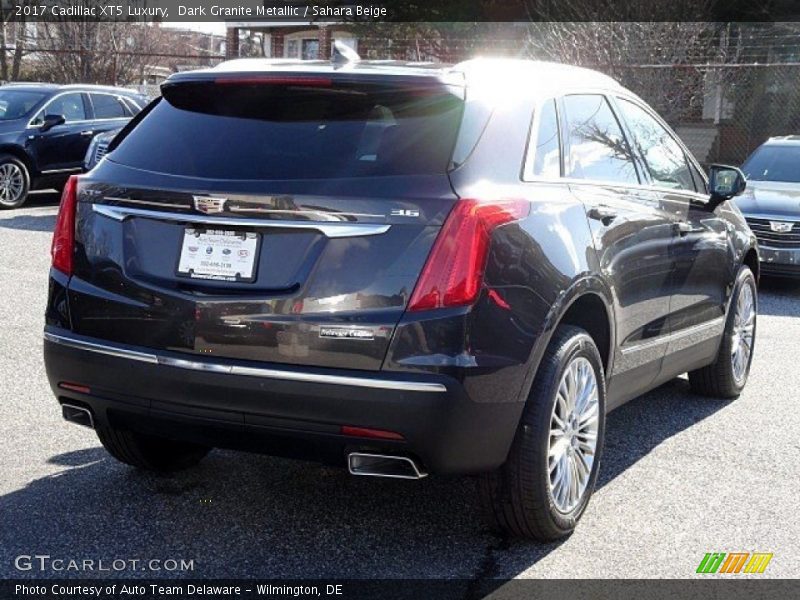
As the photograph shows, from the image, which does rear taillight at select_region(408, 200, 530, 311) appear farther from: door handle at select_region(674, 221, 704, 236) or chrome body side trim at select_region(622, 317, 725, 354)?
door handle at select_region(674, 221, 704, 236)

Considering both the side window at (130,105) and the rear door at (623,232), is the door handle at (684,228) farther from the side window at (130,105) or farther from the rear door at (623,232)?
the side window at (130,105)

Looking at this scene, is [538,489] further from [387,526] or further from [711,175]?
[711,175]

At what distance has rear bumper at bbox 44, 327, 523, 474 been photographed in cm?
355

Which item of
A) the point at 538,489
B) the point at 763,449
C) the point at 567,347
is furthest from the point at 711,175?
the point at 538,489

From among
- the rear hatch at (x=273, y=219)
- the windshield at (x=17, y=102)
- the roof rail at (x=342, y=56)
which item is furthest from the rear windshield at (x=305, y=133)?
the windshield at (x=17, y=102)

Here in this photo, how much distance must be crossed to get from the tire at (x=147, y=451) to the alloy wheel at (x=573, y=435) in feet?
4.92

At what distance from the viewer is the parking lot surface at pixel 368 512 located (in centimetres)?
396

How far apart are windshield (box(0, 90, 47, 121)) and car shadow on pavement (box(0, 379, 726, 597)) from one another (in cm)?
1181

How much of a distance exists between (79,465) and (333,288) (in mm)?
1914

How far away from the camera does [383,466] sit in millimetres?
3709

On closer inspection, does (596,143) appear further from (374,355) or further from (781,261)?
(781,261)

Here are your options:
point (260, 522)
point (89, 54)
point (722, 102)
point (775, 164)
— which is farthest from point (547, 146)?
point (89, 54)

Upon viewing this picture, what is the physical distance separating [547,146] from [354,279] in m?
1.19

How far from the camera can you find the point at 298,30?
3725cm
